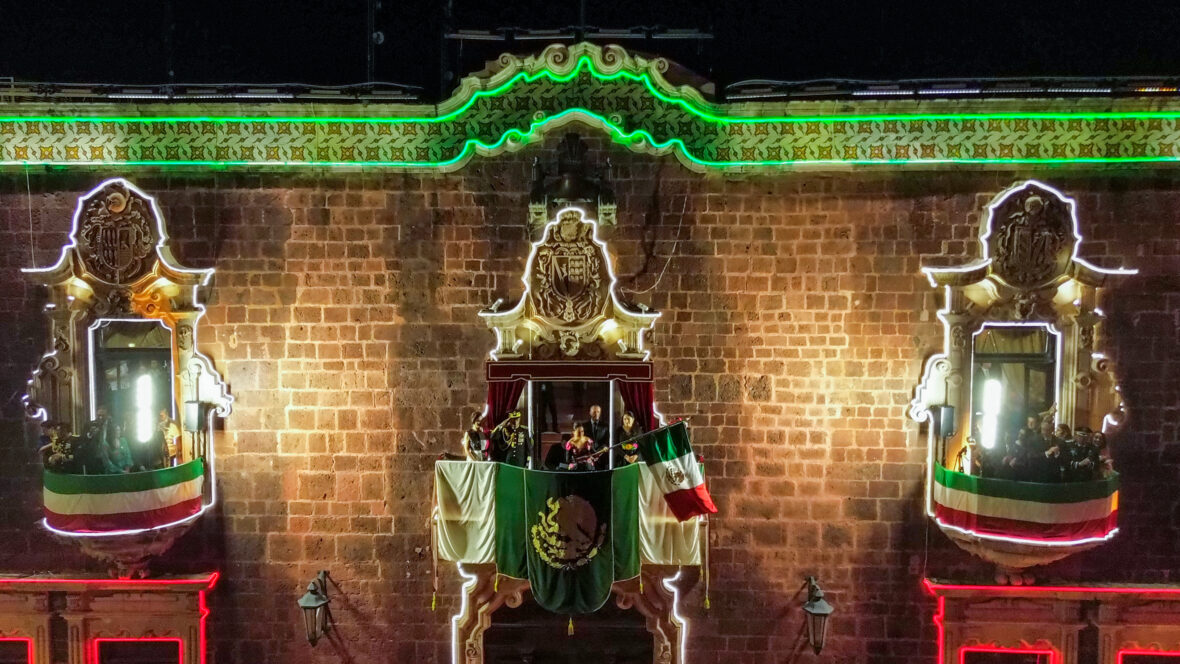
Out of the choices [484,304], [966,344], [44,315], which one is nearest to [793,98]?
[966,344]

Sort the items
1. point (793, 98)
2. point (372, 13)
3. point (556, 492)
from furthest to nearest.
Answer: point (372, 13), point (793, 98), point (556, 492)

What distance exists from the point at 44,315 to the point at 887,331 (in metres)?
10.1

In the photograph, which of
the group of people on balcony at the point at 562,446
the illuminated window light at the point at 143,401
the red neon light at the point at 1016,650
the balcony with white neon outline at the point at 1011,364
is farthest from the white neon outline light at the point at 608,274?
the red neon light at the point at 1016,650

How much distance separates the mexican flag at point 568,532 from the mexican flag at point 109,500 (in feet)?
12.4

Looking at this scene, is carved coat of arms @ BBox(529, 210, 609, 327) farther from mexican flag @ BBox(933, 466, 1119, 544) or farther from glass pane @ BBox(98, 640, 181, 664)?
glass pane @ BBox(98, 640, 181, 664)

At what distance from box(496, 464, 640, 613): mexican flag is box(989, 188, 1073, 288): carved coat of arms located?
4.91 meters

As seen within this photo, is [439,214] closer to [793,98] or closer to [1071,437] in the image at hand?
[793,98]

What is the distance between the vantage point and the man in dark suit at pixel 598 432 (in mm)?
7871

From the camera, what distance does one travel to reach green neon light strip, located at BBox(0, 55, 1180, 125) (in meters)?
7.80

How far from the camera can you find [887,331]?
8133 mm

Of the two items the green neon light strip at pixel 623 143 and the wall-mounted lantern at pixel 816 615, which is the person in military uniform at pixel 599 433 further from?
the green neon light strip at pixel 623 143

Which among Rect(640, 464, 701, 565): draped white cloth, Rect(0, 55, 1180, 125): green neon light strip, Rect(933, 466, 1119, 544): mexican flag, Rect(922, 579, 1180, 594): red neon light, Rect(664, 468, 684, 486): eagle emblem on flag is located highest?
Rect(0, 55, 1180, 125): green neon light strip

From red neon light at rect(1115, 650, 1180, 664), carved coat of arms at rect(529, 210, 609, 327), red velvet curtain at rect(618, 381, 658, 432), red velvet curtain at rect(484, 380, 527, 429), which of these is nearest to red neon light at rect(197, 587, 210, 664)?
red velvet curtain at rect(484, 380, 527, 429)

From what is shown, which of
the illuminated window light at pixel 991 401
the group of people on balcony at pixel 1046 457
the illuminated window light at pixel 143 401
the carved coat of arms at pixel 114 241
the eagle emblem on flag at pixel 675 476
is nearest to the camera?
the group of people on balcony at pixel 1046 457
